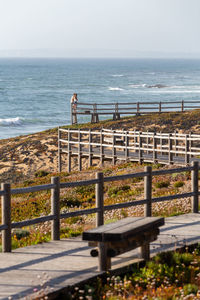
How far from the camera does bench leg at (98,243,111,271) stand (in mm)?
8604

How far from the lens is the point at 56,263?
9250 mm

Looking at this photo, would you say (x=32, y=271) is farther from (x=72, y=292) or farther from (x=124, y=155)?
(x=124, y=155)

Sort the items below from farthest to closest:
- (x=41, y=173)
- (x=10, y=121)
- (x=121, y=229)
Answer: (x=10, y=121)
(x=41, y=173)
(x=121, y=229)

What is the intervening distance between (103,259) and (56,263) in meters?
0.93

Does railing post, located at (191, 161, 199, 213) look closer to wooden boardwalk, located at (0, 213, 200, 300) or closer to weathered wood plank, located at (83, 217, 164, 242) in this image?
wooden boardwalk, located at (0, 213, 200, 300)

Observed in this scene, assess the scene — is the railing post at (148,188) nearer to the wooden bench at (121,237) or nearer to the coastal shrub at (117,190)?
the wooden bench at (121,237)

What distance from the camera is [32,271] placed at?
345 inches

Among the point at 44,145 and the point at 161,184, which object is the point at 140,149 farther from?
the point at 44,145

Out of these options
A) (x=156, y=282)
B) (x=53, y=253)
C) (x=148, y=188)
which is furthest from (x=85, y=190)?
(x=156, y=282)

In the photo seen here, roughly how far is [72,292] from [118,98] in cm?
10358

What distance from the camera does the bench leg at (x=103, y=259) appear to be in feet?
28.2

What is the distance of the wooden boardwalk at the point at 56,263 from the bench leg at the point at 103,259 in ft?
0.42

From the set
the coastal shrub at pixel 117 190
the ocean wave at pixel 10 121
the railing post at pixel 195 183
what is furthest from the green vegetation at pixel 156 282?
the ocean wave at pixel 10 121

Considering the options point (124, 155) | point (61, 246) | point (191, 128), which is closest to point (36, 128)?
point (191, 128)
